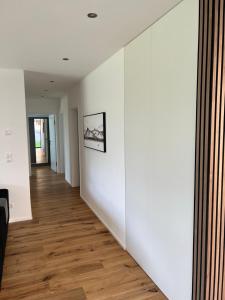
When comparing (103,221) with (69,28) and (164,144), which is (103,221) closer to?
(164,144)

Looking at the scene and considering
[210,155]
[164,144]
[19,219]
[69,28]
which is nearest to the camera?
[210,155]

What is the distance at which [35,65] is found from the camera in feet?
12.0

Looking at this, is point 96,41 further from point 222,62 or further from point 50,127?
point 50,127

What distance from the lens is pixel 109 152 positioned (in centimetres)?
358

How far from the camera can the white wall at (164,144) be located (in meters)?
1.90

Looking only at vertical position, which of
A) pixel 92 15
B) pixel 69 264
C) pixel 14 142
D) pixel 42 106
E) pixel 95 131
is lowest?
pixel 69 264

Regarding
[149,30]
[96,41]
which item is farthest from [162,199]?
[96,41]

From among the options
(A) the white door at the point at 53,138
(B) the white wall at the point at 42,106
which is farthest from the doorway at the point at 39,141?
(B) the white wall at the point at 42,106

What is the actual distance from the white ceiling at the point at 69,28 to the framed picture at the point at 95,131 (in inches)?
35.7

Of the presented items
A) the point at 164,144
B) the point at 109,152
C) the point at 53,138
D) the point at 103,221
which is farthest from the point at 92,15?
the point at 53,138

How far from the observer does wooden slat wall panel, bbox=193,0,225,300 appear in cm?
159

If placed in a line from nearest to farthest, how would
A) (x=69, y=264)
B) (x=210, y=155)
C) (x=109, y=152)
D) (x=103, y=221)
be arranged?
(x=210, y=155) < (x=69, y=264) < (x=109, y=152) < (x=103, y=221)

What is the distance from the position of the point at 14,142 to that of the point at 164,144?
2853mm

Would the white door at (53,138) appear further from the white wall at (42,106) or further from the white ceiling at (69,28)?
the white ceiling at (69,28)
